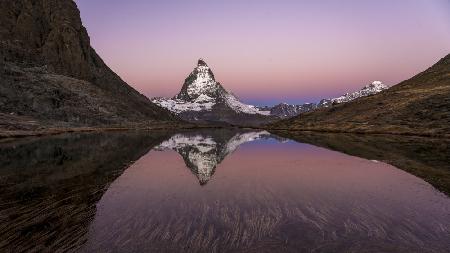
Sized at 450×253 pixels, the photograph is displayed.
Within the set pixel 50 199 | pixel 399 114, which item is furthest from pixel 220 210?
pixel 399 114

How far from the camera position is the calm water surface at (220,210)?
15023 millimetres

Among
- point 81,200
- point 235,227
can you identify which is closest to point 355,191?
point 235,227

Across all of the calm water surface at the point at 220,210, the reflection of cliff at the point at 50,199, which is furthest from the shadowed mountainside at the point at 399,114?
the reflection of cliff at the point at 50,199

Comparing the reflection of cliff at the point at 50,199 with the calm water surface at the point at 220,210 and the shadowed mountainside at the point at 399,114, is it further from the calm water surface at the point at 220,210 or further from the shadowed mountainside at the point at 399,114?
the shadowed mountainside at the point at 399,114

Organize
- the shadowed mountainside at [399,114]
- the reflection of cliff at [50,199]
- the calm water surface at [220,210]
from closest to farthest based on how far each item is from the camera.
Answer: the calm water surface at [220,210] < the reflection of cliff at [50,199] < the shadowed mountainside at [399,114]

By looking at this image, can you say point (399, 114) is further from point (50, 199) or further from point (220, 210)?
point (50, 199)

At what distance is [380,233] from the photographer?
16.5 meters

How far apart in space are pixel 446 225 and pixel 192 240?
39.7 ft

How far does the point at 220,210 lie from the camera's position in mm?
20766

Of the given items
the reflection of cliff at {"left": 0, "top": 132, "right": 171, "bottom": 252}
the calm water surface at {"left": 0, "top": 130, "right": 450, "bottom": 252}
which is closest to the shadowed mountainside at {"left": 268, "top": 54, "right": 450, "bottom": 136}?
the calm water surface at {"left": 0, "top": 130, "right": 450, "bottom": 252}

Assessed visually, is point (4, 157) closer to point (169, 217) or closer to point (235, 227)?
point (169, 217)

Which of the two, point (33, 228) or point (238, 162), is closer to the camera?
point (33, 228)

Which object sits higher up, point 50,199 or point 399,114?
→ point 399,114

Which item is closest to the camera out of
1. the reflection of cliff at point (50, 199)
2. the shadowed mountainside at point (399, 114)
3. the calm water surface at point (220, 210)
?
the calm water surface at point (220, 210)
